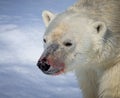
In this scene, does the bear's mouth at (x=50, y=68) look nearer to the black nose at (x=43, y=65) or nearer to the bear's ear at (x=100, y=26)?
the black nose at (x=43, y=65)

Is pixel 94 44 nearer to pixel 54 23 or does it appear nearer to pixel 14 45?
pixel 54 23

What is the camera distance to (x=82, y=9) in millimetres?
7117

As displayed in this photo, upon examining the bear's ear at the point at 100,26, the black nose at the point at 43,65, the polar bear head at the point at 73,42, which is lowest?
the black nose at the point at 43,65

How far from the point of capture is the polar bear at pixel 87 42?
6.63m

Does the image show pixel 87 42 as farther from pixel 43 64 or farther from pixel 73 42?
pixel 43 64

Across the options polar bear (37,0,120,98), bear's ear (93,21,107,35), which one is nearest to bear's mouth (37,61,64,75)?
polar bear (37,0,120,98)

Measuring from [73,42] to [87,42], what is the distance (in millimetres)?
216

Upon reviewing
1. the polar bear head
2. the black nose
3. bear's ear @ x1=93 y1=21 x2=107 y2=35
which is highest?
bear's ear @ x1=93 y1=21 x2=107 y2=35

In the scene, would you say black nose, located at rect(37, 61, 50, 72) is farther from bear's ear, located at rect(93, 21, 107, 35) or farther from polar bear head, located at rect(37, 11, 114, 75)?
bear's ear, located at rect(93, 21, 107, 35)

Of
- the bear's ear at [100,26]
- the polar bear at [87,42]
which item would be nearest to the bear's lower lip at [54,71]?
the polar bear at [87,42]

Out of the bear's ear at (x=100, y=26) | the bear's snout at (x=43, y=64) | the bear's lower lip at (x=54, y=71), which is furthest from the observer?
the bear's ear at (x=100, y=26)

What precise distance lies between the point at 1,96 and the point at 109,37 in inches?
98.2

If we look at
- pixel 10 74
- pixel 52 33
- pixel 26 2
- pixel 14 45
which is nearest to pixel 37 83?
pixel 10 74

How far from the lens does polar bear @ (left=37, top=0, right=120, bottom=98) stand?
663 centimetres
